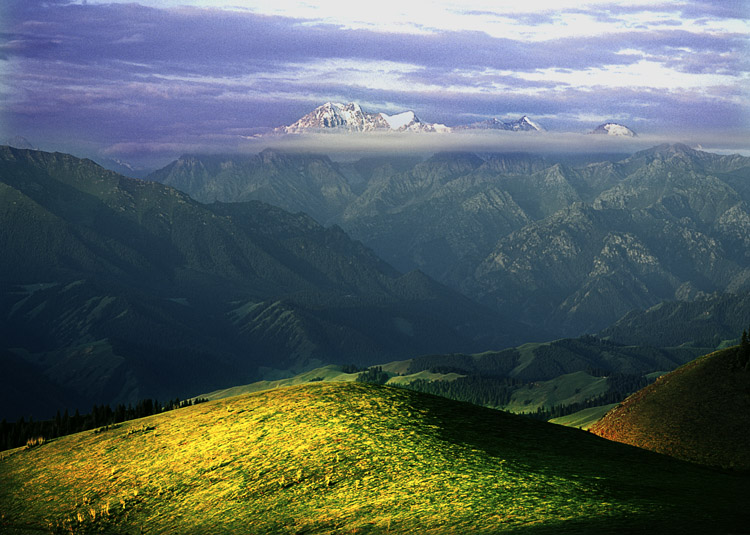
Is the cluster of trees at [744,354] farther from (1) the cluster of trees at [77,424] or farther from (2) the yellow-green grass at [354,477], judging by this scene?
(1) the cluster of trees at [77,424]

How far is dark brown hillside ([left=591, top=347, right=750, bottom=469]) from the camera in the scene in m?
119

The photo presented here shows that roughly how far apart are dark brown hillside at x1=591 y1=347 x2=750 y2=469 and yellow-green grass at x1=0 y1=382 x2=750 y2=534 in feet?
74.2

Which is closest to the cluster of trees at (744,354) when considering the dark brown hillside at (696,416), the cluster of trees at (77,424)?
the dark brown hillside at (696,416)

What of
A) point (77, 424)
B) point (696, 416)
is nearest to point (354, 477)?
point (696, 416)

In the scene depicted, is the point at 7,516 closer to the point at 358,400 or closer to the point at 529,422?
the point at 358,400

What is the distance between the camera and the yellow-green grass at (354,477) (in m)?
63.3

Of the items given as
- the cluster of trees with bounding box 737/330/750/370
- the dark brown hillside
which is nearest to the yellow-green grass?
the dark brown hillside

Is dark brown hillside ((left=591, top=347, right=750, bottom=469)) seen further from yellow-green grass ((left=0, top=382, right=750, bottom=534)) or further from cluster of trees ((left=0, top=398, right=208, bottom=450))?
cluster of trees ((left=0, top=398, right=208, bottom=450))

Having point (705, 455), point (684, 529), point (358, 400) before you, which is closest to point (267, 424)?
point (358, 400)

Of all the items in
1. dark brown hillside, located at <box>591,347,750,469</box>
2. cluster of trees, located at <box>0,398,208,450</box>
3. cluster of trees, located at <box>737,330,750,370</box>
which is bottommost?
cluster of trees, located at <box>0,398,208,450</box>

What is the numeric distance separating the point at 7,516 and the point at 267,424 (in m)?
27.0

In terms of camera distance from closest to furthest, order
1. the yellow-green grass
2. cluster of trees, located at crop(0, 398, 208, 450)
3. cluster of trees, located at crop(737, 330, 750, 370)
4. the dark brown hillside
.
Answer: the yellow-green grass, the dark brown hillside, cluster of trees, located at crop(737, 330, 750, 370), cluster of trees, located at crop(0, 398, 208, 450)

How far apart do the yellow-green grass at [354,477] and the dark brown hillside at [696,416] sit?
22620 mm

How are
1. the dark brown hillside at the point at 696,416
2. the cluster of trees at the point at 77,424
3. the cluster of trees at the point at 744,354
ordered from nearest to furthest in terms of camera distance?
the dark brown hillside at the point at 696,416, the cluster of trees at the point at 744,354, the cluster of trees at the point at 77,424
